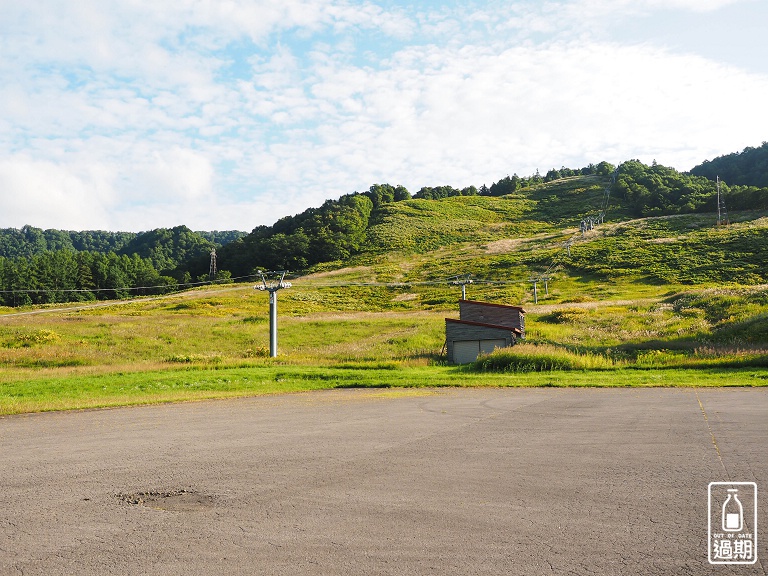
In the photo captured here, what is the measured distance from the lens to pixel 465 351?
38469 millimetres

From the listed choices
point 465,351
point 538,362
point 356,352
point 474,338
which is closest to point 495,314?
point 474,338

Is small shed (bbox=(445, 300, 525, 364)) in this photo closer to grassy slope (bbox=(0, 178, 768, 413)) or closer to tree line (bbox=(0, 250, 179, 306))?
grassy slope (bbox=(0, 178, 768, 413))

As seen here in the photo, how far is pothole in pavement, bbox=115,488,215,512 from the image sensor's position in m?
7.68

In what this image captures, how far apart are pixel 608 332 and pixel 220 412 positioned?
34366mm

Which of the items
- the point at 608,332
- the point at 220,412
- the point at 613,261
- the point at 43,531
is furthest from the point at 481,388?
the point at 613,261

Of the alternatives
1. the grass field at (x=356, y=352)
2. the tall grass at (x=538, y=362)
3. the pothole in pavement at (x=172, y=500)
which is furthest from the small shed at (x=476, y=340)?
the pothole in pavement at (x=172, y=500)

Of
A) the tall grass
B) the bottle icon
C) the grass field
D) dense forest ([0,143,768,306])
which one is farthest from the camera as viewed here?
dense forest ([0,143,768,306])

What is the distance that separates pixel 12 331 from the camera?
1992 inches

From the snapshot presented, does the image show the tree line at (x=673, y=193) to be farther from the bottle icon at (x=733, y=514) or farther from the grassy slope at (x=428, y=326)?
the bottle icon at (x=733, y=514)

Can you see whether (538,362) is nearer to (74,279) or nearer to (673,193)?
(74,279)

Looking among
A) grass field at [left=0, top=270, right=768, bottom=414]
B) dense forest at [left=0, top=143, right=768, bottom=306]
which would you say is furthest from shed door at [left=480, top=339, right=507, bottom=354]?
dense forest at [left=0, top=143, right=768, bottom=306]

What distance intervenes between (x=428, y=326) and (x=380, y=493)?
4661 cm
